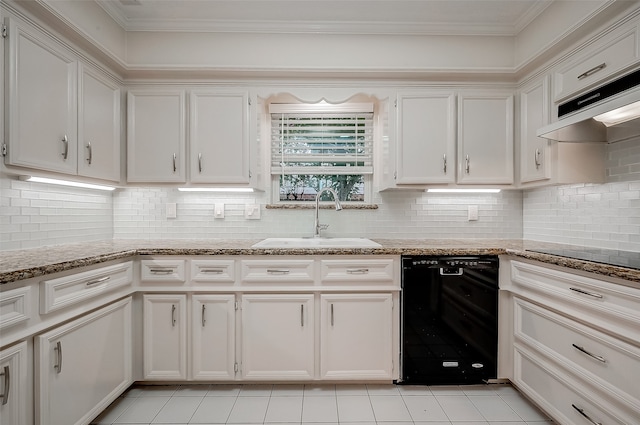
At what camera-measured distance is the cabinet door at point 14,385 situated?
1.24 m

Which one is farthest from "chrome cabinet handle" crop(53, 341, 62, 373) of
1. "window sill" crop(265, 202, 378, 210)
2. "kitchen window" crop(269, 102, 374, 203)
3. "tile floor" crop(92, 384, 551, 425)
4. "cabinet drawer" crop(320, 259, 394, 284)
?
"kitchen window" crop(269, 102, 374, 203)

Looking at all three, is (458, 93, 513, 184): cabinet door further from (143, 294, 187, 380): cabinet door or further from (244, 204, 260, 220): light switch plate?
(143, 294, 187, 380): cabinet door

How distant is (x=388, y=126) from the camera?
2.48m

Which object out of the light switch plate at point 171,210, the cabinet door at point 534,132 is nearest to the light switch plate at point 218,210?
the light switch plate at point 171,210

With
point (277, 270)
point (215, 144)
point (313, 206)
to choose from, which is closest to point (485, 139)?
point (313, 206)

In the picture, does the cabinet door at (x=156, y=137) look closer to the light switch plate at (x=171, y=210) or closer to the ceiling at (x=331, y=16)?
the light switch plate at (x=171, y=210)

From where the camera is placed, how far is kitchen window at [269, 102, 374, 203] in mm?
2855

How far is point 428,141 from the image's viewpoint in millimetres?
2441

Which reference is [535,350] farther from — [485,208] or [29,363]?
[29,363]

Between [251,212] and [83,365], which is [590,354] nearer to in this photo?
[251,212]

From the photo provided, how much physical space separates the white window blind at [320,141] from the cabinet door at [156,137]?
0.78 m

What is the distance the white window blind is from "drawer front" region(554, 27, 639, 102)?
1.35 m

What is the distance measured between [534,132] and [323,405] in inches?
90.7

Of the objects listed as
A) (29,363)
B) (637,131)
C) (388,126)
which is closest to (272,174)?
(388,126)
